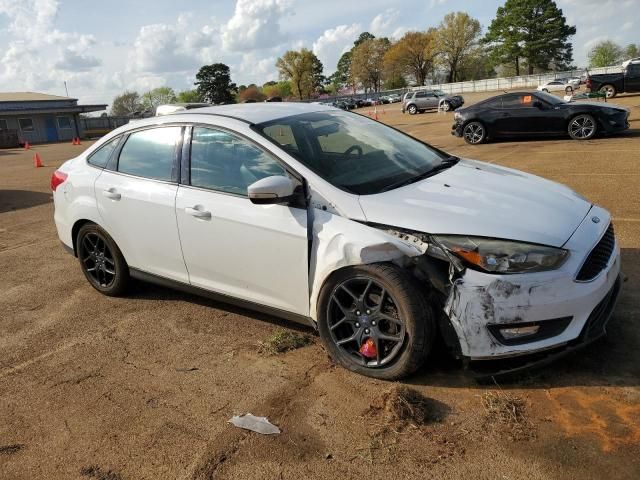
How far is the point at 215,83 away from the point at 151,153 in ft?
358

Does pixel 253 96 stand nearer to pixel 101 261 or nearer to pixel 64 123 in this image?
pixel 64 123

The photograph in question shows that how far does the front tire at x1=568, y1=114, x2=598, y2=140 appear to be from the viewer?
13.2 metres

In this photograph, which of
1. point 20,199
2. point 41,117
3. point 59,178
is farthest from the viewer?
point 41,117

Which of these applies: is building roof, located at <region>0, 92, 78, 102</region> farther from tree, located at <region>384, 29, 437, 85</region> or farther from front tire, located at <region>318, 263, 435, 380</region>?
tree, located at <region>384, 29, 437, 85</region>

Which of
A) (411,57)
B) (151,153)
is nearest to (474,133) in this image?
(151,153)

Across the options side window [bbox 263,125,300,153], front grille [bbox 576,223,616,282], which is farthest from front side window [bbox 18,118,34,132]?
front grille [bbox 576,223,616,282]

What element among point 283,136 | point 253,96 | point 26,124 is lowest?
point 283,136

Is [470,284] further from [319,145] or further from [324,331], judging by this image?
[319,145]

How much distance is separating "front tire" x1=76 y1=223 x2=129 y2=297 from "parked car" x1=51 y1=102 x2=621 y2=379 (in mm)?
36

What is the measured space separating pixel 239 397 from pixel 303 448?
0.65m

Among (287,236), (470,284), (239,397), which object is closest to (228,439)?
(239,397)

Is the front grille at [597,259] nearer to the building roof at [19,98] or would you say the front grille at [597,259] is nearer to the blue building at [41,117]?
the blue building at [41,117]

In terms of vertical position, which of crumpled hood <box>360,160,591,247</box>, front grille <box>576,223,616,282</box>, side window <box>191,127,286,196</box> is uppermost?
side window <box>191,127,286,196</box>

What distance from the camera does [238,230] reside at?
11.9ft
